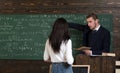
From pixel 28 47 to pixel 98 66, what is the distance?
1716 mm

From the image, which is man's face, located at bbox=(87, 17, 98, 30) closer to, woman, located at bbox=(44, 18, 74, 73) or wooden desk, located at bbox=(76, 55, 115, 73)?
wooden desk, located at bbox=(76, 55, 115, 73)

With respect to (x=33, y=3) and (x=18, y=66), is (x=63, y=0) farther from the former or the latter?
(x=18, y=66)

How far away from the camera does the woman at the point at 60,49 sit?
11.3 ft

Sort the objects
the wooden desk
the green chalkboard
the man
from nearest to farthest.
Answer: the wooden desk
the man
the green chalkboard

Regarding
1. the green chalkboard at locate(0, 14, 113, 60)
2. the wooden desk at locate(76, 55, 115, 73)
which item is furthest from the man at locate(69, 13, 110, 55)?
the green chalkboard at locate(0, 14, 113, 60)

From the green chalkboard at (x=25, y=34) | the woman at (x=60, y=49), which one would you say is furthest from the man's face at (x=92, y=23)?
the woman at (x=60, y=49)

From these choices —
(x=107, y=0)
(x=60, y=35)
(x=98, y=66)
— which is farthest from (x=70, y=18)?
(x=60, y=35)

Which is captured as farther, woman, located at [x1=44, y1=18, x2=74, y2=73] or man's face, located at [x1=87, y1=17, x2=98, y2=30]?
man's face, located at [x1=87, y1=17, x2=98, y2=30]

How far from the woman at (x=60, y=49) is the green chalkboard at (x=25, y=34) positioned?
2.00 m

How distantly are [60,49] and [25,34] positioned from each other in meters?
2.35

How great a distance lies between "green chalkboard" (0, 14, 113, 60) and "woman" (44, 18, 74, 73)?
200cm

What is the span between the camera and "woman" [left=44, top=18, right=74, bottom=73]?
3.45 metres

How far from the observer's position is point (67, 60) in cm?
345

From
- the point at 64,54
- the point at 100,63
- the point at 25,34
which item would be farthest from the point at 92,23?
the point at 25,34
